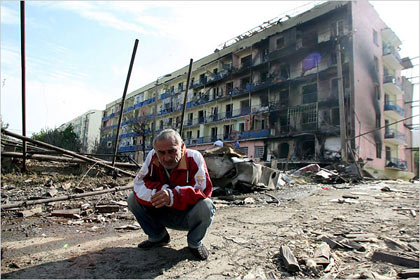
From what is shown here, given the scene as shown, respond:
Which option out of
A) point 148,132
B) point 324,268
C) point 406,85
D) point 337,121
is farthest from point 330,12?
point 148,132

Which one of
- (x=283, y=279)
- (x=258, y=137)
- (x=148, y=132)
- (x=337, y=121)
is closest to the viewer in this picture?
(x=283, y=279)

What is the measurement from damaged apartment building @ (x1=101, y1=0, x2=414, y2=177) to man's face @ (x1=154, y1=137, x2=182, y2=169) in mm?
14134

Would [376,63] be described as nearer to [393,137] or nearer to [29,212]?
[393,137]

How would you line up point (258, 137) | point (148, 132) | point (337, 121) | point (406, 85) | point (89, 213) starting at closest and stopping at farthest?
point (89, 213) → point (337, 121) → point (258, 137) → point (406, 85) → point (148, 132)

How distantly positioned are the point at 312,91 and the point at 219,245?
21795mm

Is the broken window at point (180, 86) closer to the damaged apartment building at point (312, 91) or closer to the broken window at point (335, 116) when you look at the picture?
the damaged apartment building at point (312, 91)

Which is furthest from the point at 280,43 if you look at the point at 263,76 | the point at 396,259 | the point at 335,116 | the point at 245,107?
the point at 396,259

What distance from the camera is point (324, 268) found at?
1.93 metres

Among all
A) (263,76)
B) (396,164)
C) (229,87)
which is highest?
(263,76)

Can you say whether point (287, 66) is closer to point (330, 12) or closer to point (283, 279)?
point (330, 12)

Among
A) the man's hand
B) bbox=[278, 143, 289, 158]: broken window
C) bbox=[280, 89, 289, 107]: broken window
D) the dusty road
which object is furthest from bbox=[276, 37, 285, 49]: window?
the man's hand

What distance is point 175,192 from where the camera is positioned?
1.88 meters

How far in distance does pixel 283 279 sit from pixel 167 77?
39328 mm

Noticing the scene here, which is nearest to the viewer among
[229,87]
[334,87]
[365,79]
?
[334,87]
